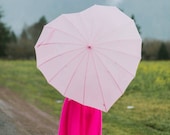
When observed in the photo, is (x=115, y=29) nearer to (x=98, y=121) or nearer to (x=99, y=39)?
(x=99, y=39)

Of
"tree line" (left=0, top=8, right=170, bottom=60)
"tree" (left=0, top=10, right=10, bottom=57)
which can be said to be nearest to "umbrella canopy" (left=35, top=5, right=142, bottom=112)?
"tree line" (left=0, top=8, right=170, bottom=60)

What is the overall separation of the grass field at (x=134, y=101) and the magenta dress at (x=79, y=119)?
4.47 m

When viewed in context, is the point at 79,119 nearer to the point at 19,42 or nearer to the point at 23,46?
the point at 23,46

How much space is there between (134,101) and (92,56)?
8.46 m

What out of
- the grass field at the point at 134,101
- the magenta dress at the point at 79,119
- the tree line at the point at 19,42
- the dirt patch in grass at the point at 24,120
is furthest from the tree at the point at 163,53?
the magenta dress at the point at 79,119

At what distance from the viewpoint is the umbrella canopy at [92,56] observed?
400cm

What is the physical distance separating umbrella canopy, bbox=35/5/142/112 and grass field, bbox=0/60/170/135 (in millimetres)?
4766

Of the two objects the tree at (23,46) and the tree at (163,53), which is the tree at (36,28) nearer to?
the tree at (23,46)

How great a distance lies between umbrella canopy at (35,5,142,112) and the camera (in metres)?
4.00

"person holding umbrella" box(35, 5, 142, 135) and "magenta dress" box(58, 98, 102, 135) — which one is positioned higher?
"person holding umbrella" box(35, 5, 142, 135)

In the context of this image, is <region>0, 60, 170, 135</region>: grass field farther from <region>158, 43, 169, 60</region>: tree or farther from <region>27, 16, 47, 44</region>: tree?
<region>27, 16, 47, 44</region>: tree

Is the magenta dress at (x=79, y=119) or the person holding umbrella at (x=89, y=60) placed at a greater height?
the person holding umbrella at (x=89, y=60)

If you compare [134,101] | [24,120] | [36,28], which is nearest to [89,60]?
[24,120]

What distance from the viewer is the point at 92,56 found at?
157 inches
